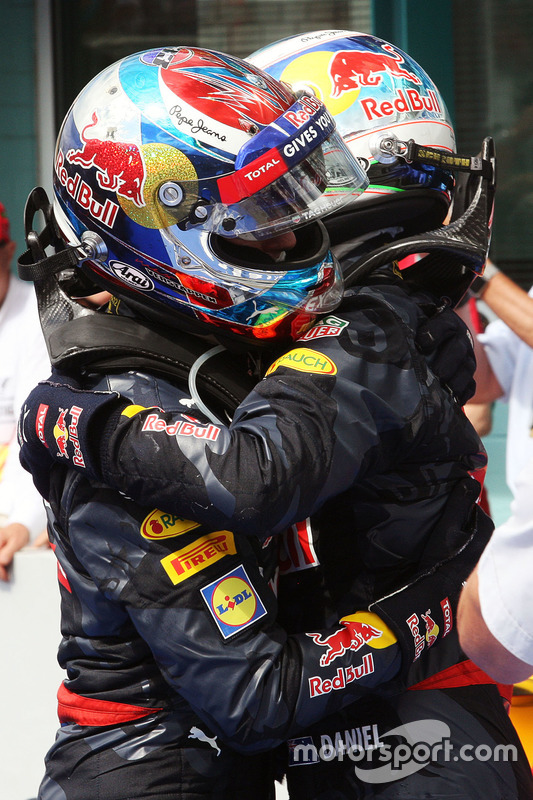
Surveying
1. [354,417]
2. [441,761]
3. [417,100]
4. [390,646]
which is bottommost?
[441,761]

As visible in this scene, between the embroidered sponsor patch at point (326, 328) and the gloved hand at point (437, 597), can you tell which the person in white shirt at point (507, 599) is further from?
the embroidered sponsor patch at point (326, 328)

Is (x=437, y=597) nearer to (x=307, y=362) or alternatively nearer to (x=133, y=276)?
(x=307, y=362)

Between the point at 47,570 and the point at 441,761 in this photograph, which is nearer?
the point at 441,761

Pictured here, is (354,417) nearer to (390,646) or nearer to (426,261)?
(390,646)

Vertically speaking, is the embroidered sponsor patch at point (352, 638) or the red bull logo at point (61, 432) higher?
the red bull logo at point (61, 432)

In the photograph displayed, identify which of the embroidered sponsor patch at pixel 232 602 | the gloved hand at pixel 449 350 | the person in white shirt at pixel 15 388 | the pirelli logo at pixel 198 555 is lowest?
the person in white shirt at pixel 15 388

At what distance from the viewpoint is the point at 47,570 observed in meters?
2.80

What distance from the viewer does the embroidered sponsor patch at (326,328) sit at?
1391mm

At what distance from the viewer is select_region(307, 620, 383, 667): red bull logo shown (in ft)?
4.37

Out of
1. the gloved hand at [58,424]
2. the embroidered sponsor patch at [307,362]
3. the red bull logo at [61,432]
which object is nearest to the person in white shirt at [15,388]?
the gloved hand at [58,424]

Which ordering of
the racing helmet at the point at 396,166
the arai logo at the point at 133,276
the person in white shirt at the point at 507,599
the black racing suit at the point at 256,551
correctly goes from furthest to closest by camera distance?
the racing helmet at the point at 396,166 → the arai logo at the point at 133,276 → the black racing suit at the point at 256,551 → the person in white shirt at the point at 507,599

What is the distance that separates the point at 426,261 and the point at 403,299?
208 mm

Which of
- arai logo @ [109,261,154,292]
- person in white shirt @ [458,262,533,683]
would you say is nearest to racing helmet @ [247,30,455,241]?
arai logo @ [109,261,154,292]

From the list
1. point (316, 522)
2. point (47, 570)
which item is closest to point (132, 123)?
point (316, 522)
